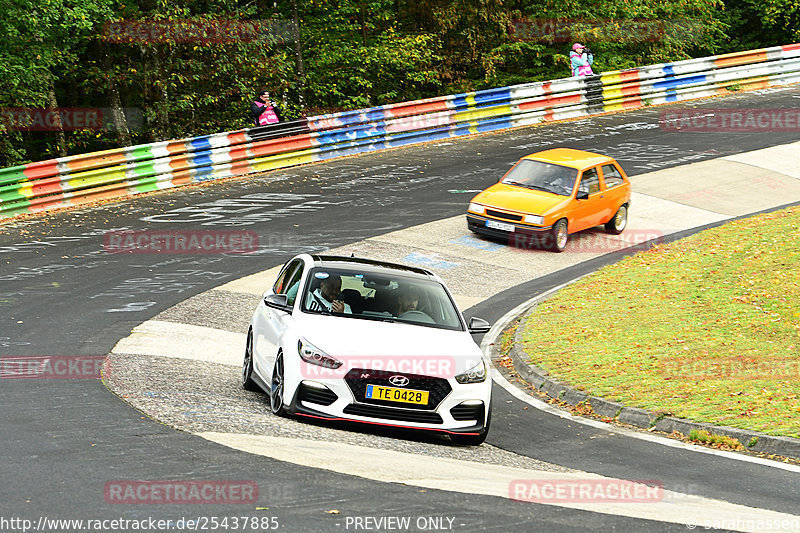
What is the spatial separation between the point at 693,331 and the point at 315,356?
23.4 feet

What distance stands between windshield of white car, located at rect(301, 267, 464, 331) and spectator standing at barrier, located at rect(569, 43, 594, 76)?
25.0m

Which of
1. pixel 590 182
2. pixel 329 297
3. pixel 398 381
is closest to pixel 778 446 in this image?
pixel 398 381

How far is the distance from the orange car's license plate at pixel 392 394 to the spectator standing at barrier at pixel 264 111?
63.7ft

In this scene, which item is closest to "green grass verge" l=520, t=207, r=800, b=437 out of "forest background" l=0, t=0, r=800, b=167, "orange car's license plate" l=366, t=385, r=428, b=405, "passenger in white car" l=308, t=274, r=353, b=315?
"orange car's license plate" l=366, t=385, r=428, b=405

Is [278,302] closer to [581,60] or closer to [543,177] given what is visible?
[543,177]

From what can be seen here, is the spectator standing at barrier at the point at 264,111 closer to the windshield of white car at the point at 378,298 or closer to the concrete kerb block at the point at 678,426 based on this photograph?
the windshield of white car at the point at 378,298

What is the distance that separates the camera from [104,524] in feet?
20.0

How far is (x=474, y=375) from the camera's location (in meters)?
9.40

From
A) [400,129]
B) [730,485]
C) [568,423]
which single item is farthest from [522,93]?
[730,485]

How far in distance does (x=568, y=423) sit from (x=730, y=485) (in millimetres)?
2646

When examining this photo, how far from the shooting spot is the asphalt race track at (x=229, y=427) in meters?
6.81

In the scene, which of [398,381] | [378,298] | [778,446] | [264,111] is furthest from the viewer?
[264,111]

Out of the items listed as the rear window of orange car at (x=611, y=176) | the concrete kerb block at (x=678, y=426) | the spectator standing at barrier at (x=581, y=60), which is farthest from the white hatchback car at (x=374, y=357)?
the spectator standing at barrier at (x=581, y=60)

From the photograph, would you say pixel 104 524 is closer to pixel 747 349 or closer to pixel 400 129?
pixel 747 349
